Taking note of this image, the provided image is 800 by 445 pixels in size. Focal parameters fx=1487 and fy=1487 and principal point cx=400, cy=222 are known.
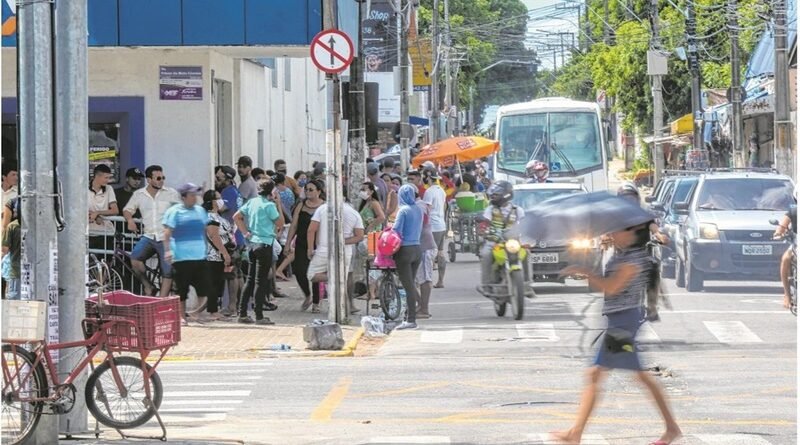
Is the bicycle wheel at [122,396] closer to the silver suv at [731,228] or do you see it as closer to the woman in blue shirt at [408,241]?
the woman in blue shirt at [408,241]

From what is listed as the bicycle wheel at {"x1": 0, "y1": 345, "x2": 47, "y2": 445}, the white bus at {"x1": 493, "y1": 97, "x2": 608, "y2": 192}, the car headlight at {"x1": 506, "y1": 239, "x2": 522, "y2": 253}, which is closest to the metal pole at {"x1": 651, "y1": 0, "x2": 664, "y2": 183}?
the white bus at {"x1": 493, "y1": 97, "x2": 608, "y2": 192}

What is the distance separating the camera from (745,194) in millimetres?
23875

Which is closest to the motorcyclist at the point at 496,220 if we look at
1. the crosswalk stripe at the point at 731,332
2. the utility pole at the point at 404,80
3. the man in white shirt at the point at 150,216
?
the crosswalk stripe at the point at 731,332

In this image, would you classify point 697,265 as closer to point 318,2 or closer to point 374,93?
point 374,93

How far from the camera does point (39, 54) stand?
9945mm

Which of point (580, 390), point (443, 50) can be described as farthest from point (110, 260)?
point (443, 50)

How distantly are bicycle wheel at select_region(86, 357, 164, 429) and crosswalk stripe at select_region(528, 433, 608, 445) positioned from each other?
2.77 m

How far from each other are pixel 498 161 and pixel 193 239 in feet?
79.6

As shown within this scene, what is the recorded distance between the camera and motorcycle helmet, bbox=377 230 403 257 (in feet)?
60.5

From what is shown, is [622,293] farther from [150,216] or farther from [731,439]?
[150,216]

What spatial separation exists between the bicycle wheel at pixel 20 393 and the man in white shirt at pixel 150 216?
876 centimetres

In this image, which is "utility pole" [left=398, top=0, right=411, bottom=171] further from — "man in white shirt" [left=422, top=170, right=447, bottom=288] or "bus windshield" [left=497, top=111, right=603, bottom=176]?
"man in white shirt" [left=422, top=170, right=447, bottom=288]

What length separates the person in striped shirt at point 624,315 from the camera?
374 inches

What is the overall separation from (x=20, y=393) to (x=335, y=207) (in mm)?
8996
